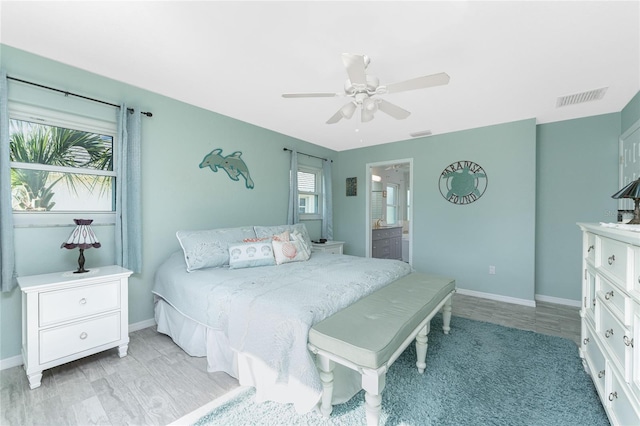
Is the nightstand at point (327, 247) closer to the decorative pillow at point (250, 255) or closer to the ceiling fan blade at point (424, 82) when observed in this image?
the decorative pillow at point (250, 255)

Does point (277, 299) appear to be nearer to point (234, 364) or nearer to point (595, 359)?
point (234, 364)

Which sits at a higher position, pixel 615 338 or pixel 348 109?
pixel 348 109

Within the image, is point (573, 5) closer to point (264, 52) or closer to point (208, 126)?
point (264, 52)

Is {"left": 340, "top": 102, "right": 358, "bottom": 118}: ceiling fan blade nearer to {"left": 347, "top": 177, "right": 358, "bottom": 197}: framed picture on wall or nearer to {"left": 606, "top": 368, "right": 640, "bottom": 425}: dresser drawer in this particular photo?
{"left": 606, "top": 368, "right": 640, "bottom": 425}: dresser drawer

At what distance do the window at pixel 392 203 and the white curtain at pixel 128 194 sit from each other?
5.99 metres

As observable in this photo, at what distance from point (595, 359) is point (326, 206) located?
3.98 meters

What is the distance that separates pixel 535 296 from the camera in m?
3.86

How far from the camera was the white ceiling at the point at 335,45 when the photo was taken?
1.68 m

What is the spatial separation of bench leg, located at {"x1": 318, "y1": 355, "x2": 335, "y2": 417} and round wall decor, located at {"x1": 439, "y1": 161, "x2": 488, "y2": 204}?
3578 millimetres

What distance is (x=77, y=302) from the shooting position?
2.06m

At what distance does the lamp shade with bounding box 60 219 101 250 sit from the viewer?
7.06 feet

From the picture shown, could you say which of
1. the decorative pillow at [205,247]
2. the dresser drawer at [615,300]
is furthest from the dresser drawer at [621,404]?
the decorative pillow at [205,247]

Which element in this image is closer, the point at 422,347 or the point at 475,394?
the point at 475,394

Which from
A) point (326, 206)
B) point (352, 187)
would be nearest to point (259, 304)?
point (326, 206)
